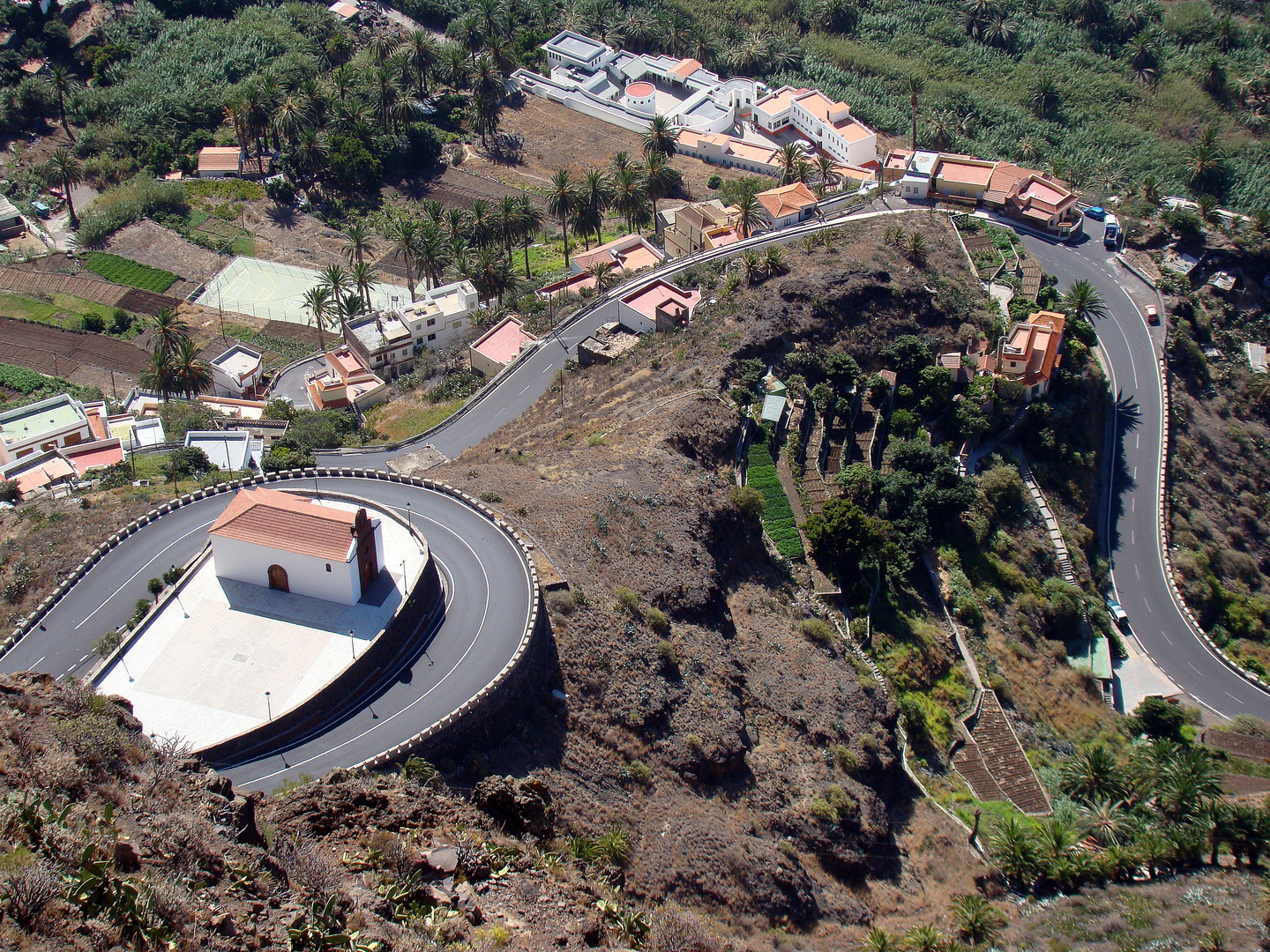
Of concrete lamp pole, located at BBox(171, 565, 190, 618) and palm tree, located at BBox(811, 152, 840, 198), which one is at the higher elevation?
palm tree, located at BBox(811, 152, 840, 198)

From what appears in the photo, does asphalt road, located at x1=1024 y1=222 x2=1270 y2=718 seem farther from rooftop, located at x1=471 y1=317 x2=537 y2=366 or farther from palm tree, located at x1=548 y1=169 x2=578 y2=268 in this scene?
rooftop, located at x1=471 y1=317 x2=537 y2=366

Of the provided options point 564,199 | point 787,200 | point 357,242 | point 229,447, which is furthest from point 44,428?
point 787,200

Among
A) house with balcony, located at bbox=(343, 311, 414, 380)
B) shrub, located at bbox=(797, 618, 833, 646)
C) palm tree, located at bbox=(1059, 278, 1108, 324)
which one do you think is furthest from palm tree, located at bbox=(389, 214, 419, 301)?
palm tree, located at bbox=(1059, 278, 1108, 324)

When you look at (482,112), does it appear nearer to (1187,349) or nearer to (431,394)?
(431,394)

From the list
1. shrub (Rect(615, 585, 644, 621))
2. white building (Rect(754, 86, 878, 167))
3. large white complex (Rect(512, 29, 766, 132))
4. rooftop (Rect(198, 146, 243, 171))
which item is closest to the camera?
shrub (Rect(615, 585, 644, 621))

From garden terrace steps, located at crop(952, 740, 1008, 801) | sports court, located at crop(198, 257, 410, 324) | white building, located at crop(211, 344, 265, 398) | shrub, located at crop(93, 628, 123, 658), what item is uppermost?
shrub, located at crop(93, 628, 123, 658)

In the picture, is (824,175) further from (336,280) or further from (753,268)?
(336,280)

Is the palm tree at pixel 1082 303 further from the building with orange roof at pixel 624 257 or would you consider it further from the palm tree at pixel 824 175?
the building with orange roof at pixel 624 257
